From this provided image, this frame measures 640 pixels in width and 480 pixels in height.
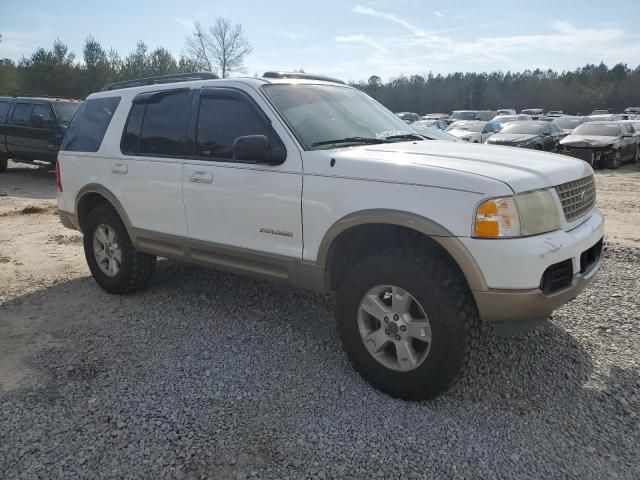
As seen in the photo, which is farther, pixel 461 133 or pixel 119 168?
pixel 461 133

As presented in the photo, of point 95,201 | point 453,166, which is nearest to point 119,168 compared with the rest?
point 95,201

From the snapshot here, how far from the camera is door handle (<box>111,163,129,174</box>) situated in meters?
4.49

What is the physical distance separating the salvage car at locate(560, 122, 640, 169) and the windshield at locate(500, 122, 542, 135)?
3.87 ft

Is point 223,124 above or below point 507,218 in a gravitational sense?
above

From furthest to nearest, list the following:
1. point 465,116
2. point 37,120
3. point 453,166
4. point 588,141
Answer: point 465,116, point 588,141, point 37,120, point 453,166

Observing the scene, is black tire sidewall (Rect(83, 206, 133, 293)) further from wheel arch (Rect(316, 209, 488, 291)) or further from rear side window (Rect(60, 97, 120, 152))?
wheel arch (Rect(316, 209, 488, 291))

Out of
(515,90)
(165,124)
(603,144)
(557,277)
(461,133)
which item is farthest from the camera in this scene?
(515,90)

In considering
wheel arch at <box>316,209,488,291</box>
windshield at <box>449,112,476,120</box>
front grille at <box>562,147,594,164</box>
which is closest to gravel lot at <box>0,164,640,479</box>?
wheel arch at <box>316,209,488,291</box>

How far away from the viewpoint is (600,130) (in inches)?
674

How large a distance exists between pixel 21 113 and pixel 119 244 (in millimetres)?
10903

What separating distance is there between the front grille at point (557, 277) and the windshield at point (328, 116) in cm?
157

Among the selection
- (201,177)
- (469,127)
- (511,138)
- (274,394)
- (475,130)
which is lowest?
(274,394)

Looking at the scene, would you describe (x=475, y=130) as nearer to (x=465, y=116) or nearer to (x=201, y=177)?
(x=465, y=116)

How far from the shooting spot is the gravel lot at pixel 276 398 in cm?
255
